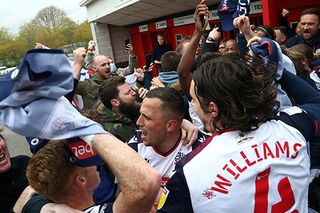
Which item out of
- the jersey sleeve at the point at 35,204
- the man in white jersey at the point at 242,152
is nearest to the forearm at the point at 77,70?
the jersey sleeve at the point at 35,204

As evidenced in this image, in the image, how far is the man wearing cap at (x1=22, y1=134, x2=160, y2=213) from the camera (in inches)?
44.1

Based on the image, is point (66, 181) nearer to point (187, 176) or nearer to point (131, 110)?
point (187, 176)

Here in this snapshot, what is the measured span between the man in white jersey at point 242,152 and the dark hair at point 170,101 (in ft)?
2.56

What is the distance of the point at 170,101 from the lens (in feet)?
7.56

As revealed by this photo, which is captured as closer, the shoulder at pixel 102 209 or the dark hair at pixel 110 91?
the shoulder at pixel 102 209

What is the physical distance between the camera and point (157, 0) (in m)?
10.1

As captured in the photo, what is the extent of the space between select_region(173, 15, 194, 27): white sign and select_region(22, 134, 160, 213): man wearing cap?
9.22m

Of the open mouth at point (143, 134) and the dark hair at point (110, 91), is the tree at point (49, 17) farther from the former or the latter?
the open mouth at point (143, 134)

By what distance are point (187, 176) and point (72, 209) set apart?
51cm

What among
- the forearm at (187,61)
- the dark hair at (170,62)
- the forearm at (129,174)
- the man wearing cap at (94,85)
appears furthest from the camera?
the man wearing cap at (94,85)

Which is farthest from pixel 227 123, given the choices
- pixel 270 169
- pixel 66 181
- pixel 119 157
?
pixel 66 181

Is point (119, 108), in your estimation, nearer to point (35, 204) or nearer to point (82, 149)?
point (35, 204)

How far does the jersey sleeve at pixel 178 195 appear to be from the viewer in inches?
51.3

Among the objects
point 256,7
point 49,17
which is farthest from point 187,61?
point 49,17
